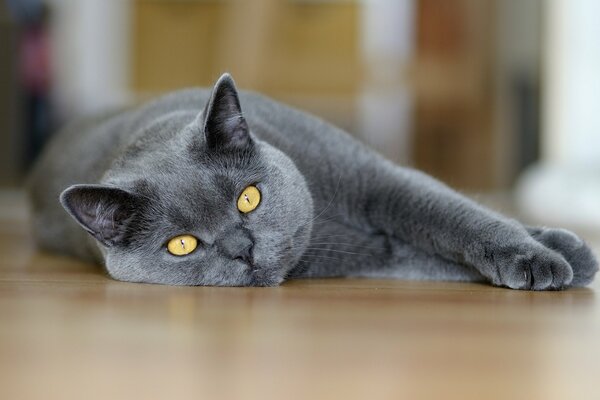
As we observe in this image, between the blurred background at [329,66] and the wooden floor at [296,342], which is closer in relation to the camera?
the wooden floor at [296,342]

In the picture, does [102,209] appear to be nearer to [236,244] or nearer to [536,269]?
[236,244]

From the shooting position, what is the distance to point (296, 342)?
0.95m

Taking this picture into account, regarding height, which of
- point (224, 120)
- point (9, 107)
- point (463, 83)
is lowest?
point (9, 107)

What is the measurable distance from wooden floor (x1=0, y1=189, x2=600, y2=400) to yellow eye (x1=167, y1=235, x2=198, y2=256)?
0.20 feet

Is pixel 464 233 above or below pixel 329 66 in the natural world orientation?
above

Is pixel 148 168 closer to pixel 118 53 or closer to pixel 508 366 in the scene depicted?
pixel 508 366

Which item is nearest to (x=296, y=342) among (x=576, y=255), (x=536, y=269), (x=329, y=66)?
(x=536, y=269)

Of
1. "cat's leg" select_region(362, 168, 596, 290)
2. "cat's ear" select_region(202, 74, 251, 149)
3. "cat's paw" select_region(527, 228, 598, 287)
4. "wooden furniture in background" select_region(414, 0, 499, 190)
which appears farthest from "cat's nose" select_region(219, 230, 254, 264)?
"wooden furniture in background" select_region(414, 0, 499, 190)

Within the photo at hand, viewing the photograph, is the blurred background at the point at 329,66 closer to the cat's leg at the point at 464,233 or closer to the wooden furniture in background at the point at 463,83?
the wooden furniture in background at the point at 463,83

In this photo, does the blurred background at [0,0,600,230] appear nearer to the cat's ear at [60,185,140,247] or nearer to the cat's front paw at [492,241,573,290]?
the cat's front paw at [492,241,573,290]

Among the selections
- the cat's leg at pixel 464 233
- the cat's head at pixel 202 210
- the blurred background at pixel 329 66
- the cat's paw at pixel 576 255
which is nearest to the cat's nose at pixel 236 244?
the cat's head at pixel 202 210

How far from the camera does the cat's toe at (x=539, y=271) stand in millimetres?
1318

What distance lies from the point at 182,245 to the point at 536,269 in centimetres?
52

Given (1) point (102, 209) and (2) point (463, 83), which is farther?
(2) point (463, 83)
